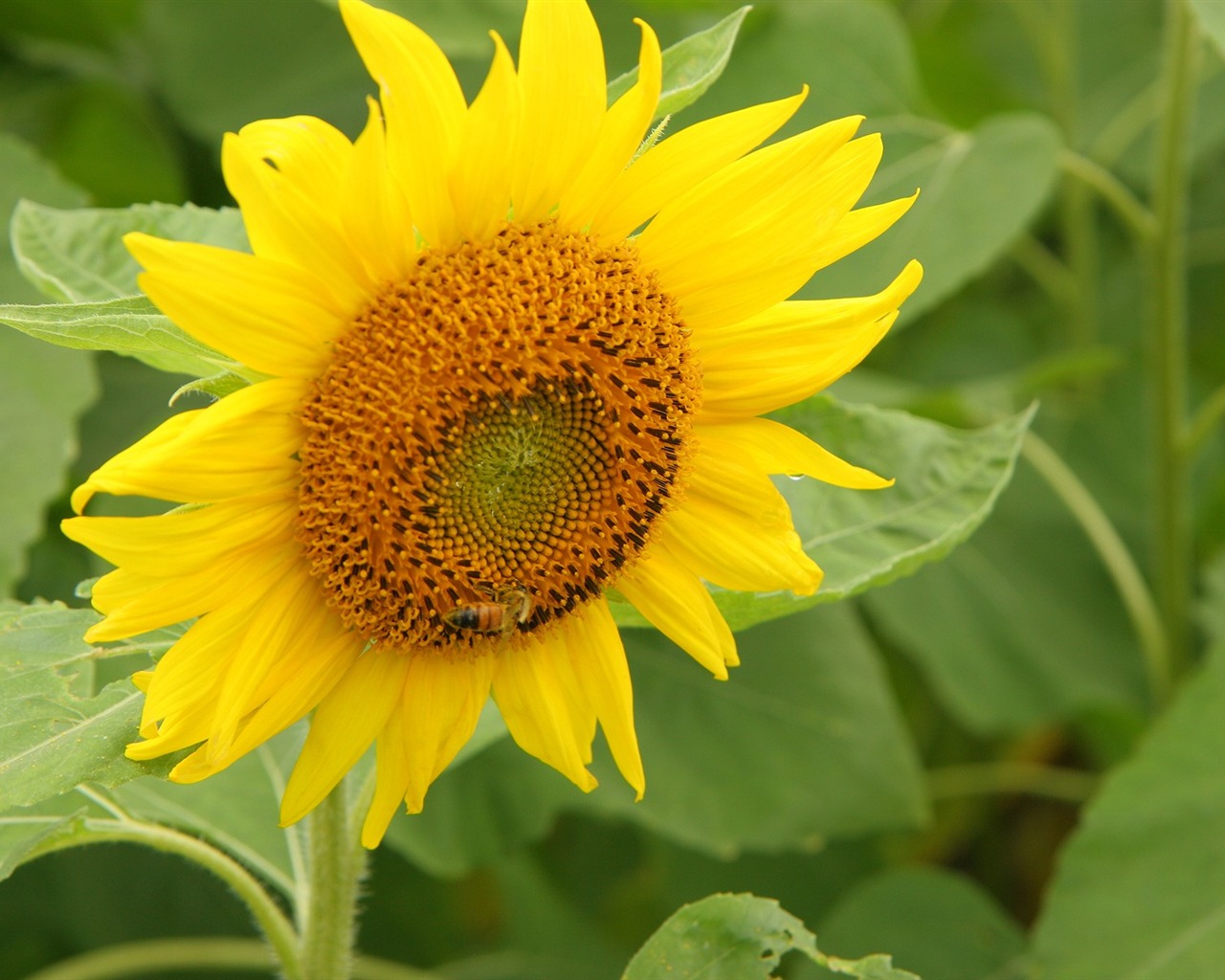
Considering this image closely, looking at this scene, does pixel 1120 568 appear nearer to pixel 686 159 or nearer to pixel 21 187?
pixel 686 159

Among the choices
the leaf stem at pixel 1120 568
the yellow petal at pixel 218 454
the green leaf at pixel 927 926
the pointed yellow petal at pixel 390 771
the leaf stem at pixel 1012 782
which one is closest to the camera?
the yellow petal at pixel 218 454

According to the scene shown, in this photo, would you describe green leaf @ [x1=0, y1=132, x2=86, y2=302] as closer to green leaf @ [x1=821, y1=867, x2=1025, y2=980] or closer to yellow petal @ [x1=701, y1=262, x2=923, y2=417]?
yellow petal @ [x1=701, y1=262, x2=923, y2=417]

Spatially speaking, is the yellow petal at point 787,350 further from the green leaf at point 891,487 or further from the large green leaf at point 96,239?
the large green leaf at point 96,239

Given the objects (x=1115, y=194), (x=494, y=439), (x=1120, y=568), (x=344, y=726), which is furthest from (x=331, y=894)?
(x=1115, y=194)

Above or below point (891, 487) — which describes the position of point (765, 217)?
above

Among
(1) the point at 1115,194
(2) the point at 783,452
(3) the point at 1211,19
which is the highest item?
(3) the point at 1211,19

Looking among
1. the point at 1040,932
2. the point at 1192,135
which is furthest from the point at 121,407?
the point at 1192,135

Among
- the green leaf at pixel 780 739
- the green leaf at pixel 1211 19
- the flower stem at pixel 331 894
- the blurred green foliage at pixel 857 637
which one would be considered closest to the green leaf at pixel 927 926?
the blurred green foliage at pixel 857 637
